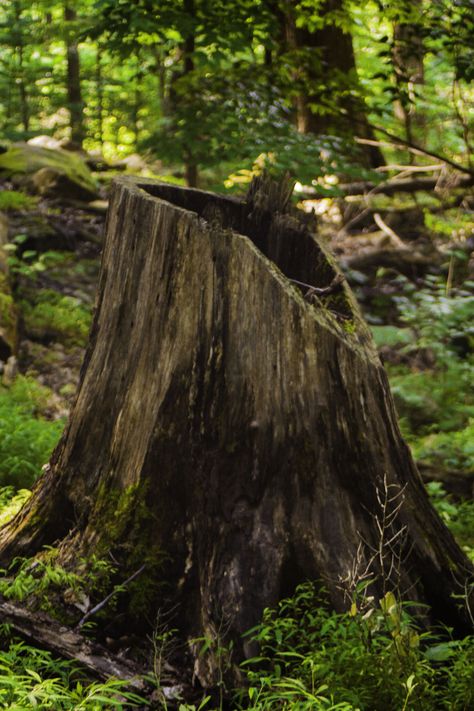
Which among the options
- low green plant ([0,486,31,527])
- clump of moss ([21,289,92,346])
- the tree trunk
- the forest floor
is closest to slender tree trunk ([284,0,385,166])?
the forest floor

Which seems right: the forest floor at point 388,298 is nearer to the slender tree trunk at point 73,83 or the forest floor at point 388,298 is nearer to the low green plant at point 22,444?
the low green plant at point 22,444

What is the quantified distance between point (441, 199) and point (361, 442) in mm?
8758

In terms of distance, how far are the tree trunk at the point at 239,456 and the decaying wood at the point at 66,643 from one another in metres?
0.23

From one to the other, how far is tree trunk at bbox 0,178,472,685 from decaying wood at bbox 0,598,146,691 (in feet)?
0.76

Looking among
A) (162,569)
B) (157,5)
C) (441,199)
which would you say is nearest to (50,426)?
(162,569)

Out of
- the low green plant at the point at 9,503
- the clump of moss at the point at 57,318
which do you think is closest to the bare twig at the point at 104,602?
the low green plant at the point at 9,503

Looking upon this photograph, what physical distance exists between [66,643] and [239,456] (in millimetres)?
981

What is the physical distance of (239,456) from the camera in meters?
2.87

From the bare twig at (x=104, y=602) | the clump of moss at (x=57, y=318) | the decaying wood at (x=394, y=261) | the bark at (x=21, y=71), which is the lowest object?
the bare twig at (x=104, y=602)

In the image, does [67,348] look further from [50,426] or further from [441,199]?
[441,199]

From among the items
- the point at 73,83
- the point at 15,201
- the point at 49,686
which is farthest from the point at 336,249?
the point at 73,83

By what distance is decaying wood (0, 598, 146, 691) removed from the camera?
256cm

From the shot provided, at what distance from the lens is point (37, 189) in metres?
12.3

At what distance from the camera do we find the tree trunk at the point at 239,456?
9.24 feet
